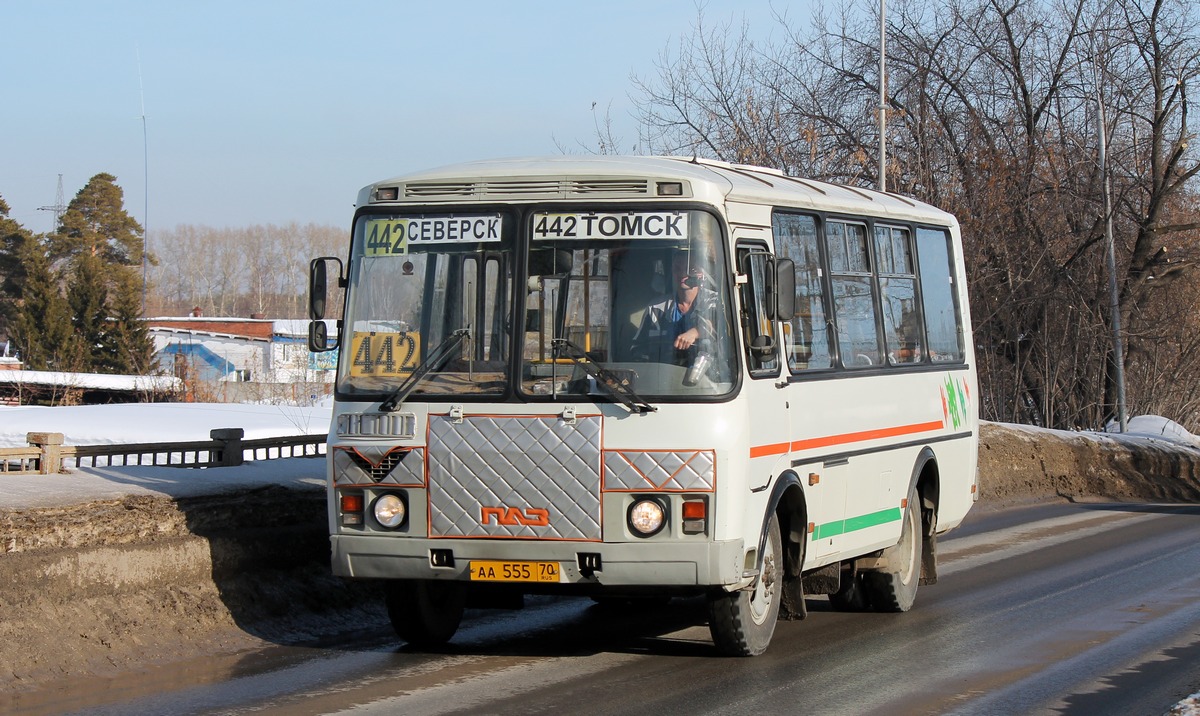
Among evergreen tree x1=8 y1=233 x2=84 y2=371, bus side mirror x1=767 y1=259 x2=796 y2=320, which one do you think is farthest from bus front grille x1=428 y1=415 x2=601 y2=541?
evergreen tree x1=8 y1=233 x2=84 y2=371

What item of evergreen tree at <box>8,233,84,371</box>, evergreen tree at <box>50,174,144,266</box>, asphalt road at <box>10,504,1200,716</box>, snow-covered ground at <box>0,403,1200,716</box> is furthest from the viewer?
evergreen tree at <box>50,174,144,266</box>

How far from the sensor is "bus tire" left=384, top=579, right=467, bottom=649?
30.4 ft

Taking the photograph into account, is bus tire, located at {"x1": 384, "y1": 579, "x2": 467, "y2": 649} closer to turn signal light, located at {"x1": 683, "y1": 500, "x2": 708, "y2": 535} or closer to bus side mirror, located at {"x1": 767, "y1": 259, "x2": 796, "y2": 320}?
turn signal light, located at {"x1": 683, "y1": 500, "x2": 708, "y2": 535}

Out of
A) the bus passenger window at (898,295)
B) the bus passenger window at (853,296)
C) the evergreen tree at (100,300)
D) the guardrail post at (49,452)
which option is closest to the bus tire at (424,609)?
the bus passenger window at (853,296)

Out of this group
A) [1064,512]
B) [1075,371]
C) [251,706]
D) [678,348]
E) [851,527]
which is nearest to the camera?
[251,706]

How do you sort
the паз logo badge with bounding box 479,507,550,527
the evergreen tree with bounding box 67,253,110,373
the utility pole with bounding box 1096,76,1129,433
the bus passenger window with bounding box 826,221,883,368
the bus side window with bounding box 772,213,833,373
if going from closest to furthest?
1. the паз logo badge with bounding box 479,507,550,527
2. the bus side window with bounding box 772,213,833,373
3. the bus passenger window with bounding box 826,221,883,368
4. the utility pole with bounding box 1096,76,1129,433
5. the evergreen tree with bounding box 67,253,110,373

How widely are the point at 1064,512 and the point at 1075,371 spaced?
17.9 m

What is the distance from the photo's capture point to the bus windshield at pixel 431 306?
870 centimetres

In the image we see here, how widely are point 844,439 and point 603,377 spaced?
253 centimetres

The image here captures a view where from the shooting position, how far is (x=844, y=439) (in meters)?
10.3

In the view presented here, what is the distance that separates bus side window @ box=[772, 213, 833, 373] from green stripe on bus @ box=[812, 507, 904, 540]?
1071mm

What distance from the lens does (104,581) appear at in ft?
29.8

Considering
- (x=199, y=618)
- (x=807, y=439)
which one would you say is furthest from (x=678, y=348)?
(x=199, y=618)

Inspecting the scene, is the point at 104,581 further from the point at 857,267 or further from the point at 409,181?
the point at 857,267
